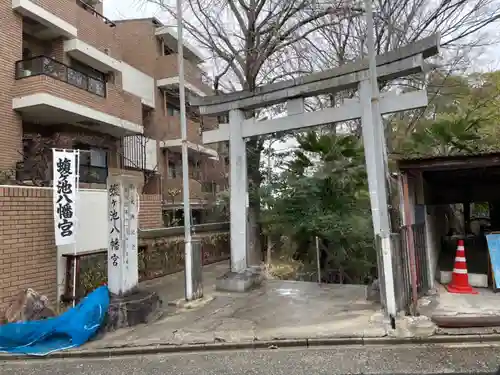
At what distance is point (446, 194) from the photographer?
12.5 metres

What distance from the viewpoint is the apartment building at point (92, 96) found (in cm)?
1206

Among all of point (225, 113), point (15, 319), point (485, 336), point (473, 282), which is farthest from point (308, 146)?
point (15, 319)

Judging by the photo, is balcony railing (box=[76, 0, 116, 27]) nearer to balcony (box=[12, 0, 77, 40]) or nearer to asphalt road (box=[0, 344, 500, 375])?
balcony (box=[12, 0, 77, 40])

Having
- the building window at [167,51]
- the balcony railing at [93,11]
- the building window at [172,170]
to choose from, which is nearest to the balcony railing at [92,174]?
the building window at [172,170]

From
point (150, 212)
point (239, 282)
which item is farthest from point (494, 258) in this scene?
point (150, 212)

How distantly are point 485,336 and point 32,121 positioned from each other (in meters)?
13.9

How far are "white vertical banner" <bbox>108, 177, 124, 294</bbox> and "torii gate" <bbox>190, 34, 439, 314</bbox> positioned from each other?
3.12 meters

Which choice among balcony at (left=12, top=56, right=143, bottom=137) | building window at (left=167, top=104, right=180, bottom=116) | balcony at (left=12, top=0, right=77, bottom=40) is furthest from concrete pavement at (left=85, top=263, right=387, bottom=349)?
building window at (left=167, top=104, right=180, bottom=116)

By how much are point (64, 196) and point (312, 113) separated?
5.38 meters

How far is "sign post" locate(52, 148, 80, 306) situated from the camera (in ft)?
24.8

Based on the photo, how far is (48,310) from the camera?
22.4ft

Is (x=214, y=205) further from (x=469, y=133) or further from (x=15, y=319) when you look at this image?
(x=15, y=319)

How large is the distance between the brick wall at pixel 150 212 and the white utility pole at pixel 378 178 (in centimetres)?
685

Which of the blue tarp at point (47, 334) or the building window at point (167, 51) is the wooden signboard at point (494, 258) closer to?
the blue tarp at point (47, 334)
